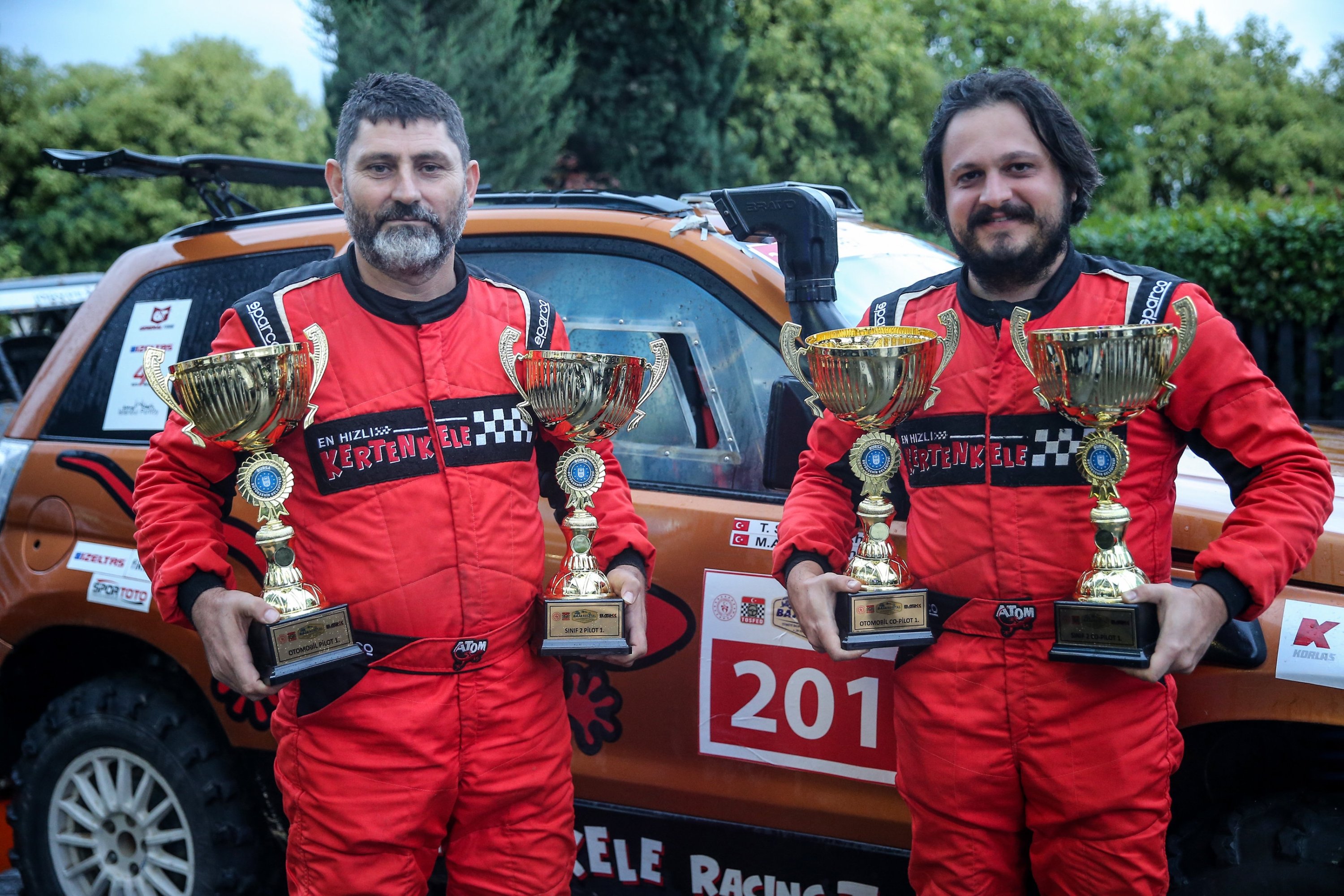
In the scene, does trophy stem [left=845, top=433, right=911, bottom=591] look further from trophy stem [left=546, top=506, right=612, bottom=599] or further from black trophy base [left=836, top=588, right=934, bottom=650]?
trophy stem [left=546, top=506, right=612, bottom=599]

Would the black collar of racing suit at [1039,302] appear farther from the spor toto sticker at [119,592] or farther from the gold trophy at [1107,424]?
the spor toto sticker at [119,592]

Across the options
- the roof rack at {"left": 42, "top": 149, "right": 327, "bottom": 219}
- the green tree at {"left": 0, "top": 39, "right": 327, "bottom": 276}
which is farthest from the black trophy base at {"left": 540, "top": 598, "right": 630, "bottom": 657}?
the green tree at {"left": 0, "top": 39, "right": 327, "bottom": 276}

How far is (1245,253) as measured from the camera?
8.41 metres

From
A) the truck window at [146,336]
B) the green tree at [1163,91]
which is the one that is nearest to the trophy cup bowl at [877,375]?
the truck window at [146,336]

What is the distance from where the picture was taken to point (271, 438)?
2.09m

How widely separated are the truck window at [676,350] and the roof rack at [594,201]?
0.43ft

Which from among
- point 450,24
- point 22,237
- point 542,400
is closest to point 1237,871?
point 542,400

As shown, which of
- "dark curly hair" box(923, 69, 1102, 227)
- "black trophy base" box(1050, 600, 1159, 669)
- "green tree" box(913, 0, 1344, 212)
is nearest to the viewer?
"black trophy base" box(1050, 600, 1159, 669)

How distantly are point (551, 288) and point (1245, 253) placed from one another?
7.33m

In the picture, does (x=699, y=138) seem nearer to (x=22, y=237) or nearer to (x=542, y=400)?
(x=542, y=400)

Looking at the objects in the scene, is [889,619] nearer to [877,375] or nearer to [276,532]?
[877,375]

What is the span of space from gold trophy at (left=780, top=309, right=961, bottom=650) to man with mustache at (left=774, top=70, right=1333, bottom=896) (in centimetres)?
4

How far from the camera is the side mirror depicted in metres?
2.32

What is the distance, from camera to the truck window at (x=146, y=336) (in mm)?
3193
